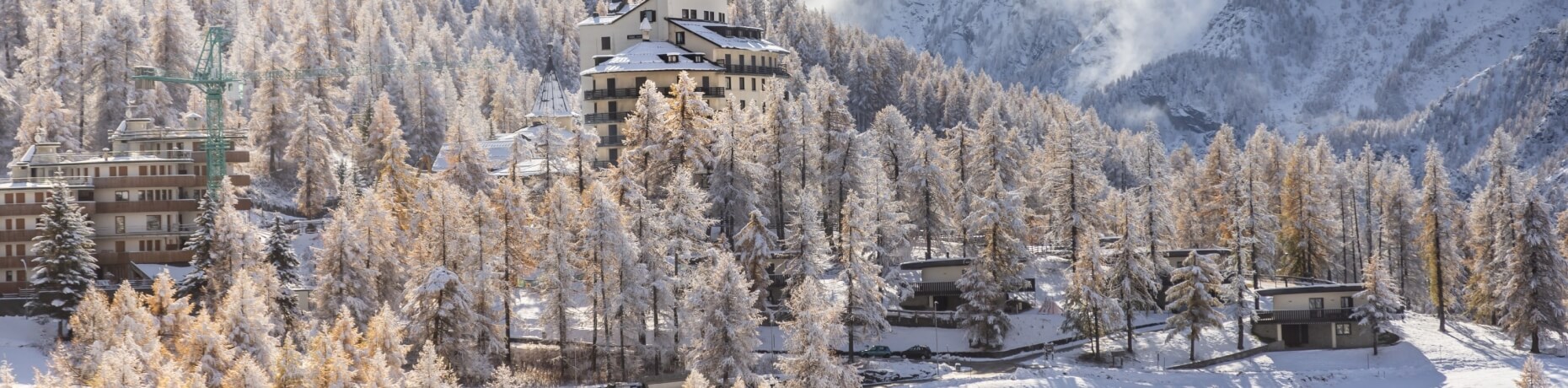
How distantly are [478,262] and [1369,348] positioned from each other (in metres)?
44.9

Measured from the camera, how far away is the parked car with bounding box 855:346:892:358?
78125mm

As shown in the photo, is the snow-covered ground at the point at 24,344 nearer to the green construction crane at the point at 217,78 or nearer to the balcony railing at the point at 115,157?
the balcony railing at the point at 115,157

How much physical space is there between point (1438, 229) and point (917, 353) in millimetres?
37638

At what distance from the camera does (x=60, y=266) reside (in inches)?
3078

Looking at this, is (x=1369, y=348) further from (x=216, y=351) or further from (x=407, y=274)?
(x=216, y=351)

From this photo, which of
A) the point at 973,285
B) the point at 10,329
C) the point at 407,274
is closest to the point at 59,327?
the point at 10,329

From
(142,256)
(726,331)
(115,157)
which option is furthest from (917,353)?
(115,157)

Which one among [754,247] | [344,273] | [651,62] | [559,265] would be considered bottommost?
[344,273]

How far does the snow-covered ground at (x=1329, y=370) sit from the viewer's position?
74.2 metres

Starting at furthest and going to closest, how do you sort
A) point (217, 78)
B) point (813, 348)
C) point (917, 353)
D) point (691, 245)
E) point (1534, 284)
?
point (217, 78) < point (1534, 284) < point (917, 353) < point (691, 245) < point (813, 348)

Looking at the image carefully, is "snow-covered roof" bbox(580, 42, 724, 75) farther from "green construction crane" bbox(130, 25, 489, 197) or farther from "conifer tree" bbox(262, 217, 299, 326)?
"conifer tree" bbox(262, 217, 299, 326)

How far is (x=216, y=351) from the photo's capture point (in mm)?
65562

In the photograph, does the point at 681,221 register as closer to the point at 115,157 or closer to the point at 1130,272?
the point at 1130,272

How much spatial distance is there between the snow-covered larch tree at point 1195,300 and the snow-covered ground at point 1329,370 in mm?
1557
